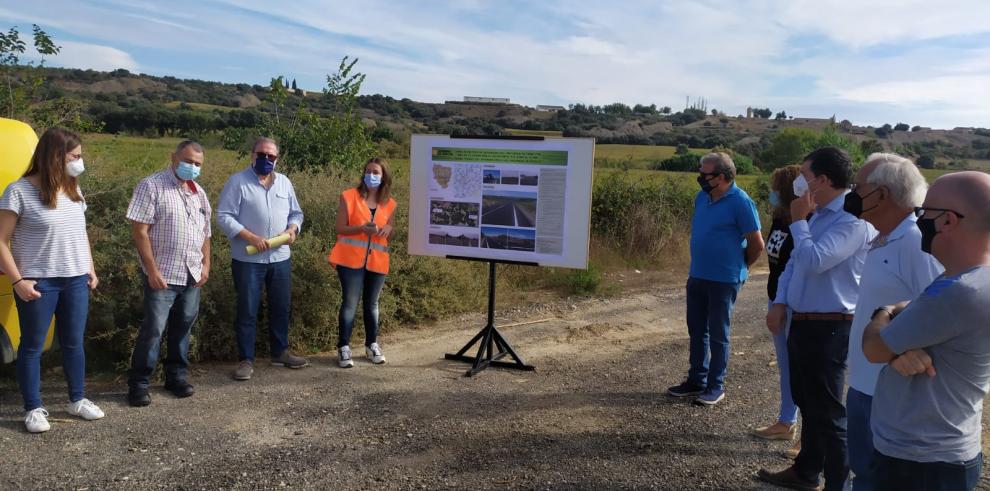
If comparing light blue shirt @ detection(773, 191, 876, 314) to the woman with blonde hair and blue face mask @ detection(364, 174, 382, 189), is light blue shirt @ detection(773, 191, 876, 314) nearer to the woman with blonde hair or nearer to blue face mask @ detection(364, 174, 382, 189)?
the woman with blonde hair

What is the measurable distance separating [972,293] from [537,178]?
4.18 metres

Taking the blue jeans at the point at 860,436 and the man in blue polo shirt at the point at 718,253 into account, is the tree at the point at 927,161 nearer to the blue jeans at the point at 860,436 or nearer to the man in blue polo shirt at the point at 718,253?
the man in blue polo shirt at the point at 718,253

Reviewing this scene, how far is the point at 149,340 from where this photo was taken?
508 centimetres

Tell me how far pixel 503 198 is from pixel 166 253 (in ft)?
9.43

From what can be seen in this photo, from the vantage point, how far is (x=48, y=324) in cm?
457

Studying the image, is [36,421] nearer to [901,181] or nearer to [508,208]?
[508,208]

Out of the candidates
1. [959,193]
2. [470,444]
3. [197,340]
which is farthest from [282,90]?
[959,193]

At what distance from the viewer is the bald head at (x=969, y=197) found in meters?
2.14

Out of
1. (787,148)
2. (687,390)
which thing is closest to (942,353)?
(687,390)

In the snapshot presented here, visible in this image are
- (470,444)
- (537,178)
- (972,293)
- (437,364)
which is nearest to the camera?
(972,293)

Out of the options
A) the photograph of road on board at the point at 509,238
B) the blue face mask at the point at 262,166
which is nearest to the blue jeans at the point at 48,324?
the blue face mask at the point at 262,166

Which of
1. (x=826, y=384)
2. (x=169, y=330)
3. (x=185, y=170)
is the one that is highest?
(x=185, y=170)

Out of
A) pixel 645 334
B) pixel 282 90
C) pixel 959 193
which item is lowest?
pixel 645 334

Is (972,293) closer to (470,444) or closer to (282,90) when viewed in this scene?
(470,444)
